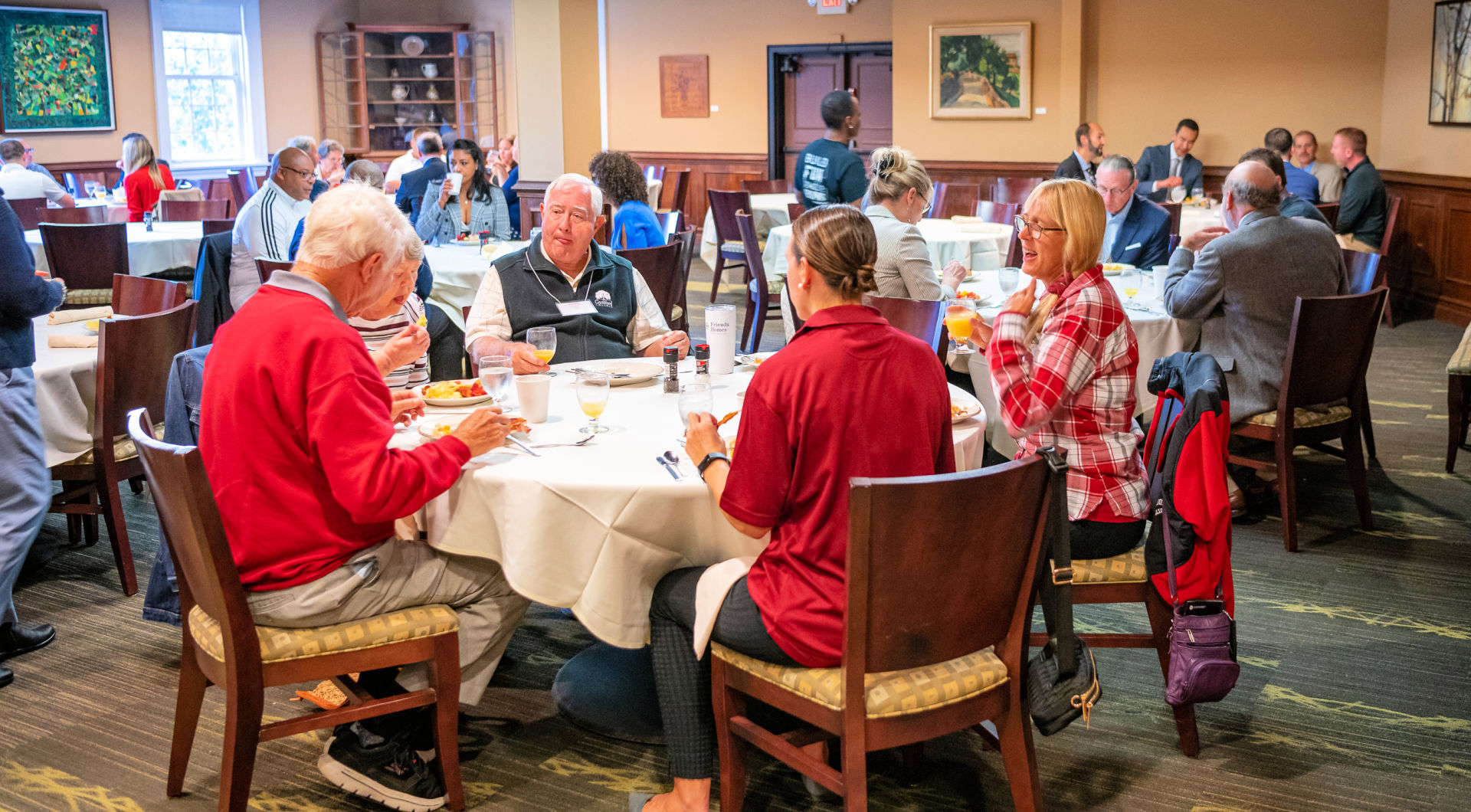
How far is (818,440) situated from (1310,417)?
2770 mm

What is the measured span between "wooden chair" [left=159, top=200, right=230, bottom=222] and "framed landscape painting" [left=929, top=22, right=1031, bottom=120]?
21.2 feet

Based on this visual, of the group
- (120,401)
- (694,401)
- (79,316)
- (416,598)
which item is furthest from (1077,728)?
(79,316)

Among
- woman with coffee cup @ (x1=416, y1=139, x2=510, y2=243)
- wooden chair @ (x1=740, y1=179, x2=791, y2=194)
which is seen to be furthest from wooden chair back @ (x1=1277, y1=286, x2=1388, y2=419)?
wooden chair @ (x1=740, y1=179, x2=791, y2=194)

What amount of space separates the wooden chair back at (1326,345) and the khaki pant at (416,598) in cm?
266

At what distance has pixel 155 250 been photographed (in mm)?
6727

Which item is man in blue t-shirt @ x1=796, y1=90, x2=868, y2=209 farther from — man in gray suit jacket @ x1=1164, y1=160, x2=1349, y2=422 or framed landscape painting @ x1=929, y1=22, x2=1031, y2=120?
framed landscape painting @ x1=929, y1=22, x2=1031, y2=120

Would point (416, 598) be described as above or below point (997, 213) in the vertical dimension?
below

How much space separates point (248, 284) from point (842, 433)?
395cm

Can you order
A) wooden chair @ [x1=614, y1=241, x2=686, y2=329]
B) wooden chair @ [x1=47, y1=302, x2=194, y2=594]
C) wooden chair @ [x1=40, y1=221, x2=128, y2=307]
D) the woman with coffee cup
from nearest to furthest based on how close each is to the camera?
1. wooden chair @ [x1=47, y1=302, x2=194, y2=594]
2. wooden chair @ [x1=614, y1=241, x2=686, y2=329]
3. wooden chair @ [x1=40, y1=221, x2=128, y2=307]
4. the woman with coffee cup

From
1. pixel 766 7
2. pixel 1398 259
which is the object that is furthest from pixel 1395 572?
pixel 766 7

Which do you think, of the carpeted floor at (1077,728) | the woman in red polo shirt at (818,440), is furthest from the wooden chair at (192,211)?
the woman in red polo shirt at (818,440)

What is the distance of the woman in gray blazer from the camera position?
436 centimetres

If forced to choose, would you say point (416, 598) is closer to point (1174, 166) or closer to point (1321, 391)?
point (1321, 391)

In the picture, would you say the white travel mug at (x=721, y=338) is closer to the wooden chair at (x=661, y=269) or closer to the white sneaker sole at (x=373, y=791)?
the white sneaker sole at (x=373, y=791)
